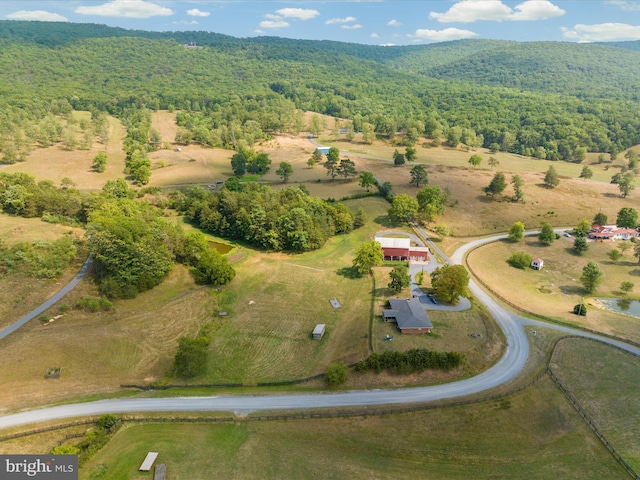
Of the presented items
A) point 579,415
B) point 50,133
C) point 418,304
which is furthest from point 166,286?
point 50,133

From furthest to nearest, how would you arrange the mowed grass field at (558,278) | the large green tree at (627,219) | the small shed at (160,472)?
the large green tree at (627,219)
the mowed grass field at (558,278)
the small shed at (160,472)

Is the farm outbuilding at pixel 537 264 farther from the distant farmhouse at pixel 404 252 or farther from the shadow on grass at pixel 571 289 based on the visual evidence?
the distant farmhouse at pixel 404 252

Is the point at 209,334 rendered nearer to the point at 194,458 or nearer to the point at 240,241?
the point at 194,458

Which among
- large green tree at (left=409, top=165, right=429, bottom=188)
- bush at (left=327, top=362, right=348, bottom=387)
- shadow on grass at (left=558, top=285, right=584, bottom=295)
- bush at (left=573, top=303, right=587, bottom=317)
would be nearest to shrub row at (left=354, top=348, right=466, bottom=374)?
bush at (left=327, top=362, right=348, bottom=387)

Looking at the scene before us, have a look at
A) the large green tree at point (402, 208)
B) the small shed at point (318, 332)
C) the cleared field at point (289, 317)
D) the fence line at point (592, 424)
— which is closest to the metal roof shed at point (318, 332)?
the small shed at point (318, 332)

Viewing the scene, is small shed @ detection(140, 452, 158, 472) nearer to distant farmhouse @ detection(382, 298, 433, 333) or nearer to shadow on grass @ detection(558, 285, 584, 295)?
distant farmhouse @ detection(382, 298, 433, 333)

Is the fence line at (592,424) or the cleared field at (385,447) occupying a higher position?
the fence line at (592,424)
